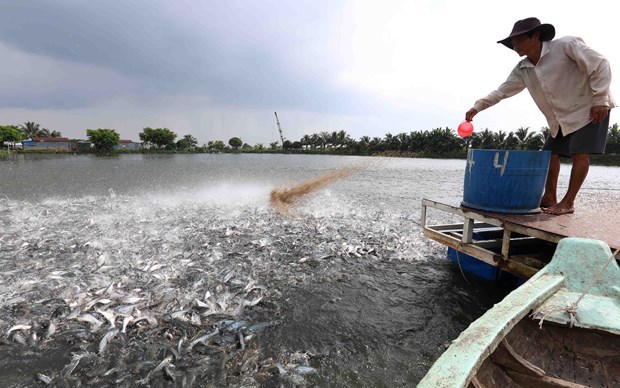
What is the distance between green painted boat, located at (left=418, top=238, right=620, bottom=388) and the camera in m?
2.18

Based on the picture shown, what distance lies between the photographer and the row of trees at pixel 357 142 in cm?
5140

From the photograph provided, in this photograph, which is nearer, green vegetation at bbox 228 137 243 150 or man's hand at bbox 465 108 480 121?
man's hand at bbox 465 108 480 121

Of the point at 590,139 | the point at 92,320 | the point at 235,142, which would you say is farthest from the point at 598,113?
the point at 235,142

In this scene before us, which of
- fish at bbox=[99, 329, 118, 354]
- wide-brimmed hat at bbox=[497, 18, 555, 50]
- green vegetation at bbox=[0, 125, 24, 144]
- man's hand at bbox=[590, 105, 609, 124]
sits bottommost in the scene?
fish at bbox=[99, 329, 118, 354]

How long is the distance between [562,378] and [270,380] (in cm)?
255

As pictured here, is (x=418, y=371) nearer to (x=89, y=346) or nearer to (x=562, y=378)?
(x=562, y=378)

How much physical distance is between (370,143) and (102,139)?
89.8 metres

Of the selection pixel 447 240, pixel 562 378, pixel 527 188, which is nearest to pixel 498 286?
pixel 447 240

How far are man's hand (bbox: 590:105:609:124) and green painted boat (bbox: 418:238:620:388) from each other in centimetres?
214

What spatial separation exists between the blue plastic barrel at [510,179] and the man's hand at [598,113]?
656mm

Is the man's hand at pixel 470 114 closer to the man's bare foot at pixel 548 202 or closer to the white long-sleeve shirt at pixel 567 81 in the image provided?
the white long-sleeve shirt at pixel 567 81

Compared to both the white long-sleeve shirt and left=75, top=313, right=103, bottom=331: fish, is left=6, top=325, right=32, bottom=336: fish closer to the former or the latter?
left=75, top=313, right=103, bottom=331: fish

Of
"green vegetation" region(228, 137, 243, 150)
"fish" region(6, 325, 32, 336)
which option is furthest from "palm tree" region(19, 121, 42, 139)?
"fish" region(6, 325, 32, 336)

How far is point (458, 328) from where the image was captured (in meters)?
4.32
